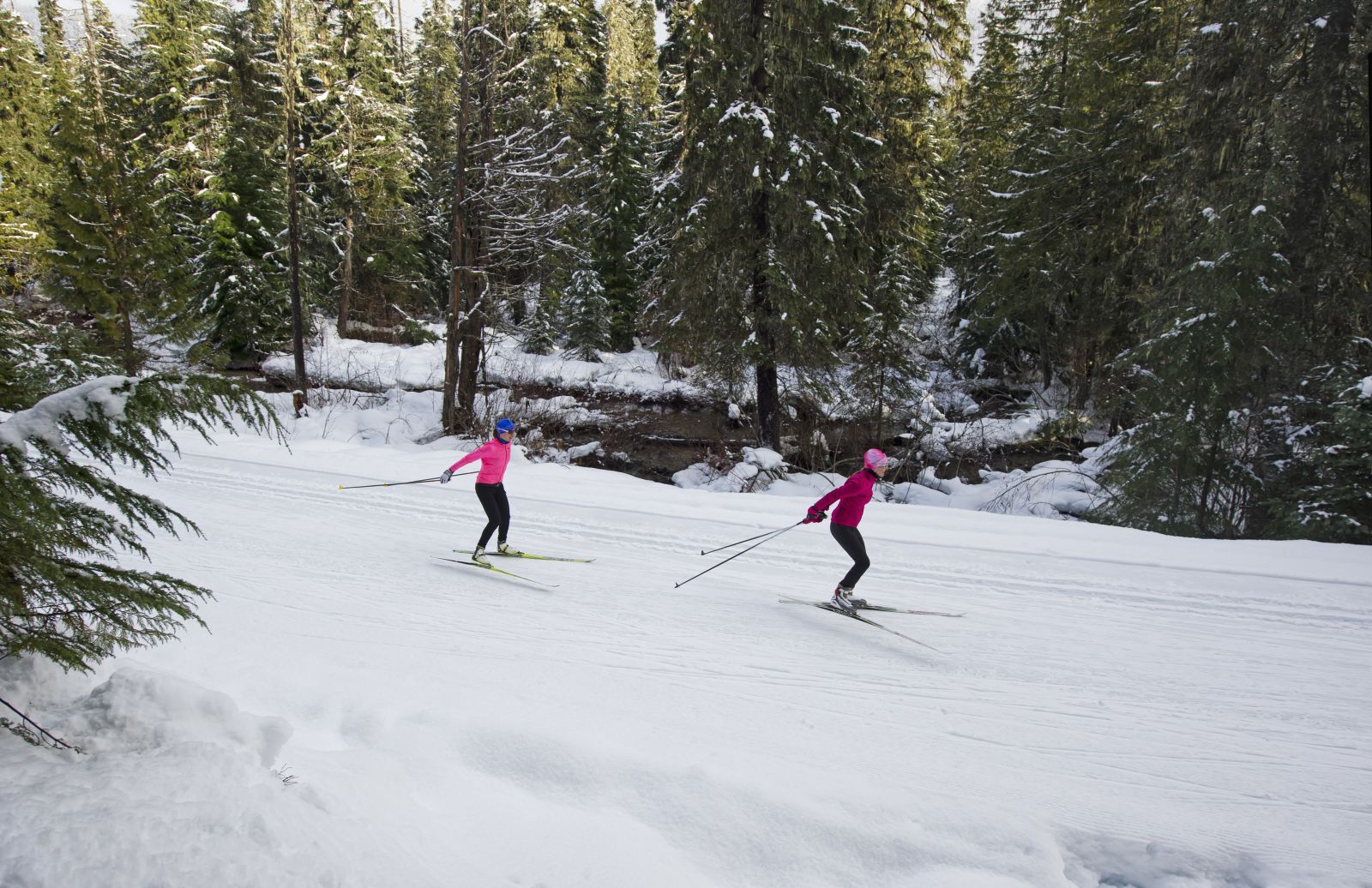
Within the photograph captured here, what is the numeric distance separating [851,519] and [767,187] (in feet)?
29.3

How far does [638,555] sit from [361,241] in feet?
83.3

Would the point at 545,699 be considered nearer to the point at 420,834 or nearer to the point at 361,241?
the point at 420,834

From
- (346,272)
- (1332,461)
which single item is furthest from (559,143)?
(346,272)

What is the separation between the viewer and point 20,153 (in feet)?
88.8

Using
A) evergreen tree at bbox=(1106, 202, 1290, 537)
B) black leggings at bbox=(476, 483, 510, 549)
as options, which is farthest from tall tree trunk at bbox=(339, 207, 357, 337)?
evergreen tree at bbox=(1106, 202, 1290, 537)

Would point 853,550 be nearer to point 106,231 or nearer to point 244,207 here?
point 106,231

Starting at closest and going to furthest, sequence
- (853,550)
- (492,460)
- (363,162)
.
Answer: (853,550) → (492,460) → (363,162)

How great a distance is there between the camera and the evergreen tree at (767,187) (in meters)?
13.6

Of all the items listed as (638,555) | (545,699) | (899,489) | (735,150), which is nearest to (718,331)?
(735,150)

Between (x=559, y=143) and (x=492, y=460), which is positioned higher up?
(x=559, y=143)

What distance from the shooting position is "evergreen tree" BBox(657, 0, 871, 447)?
13562 millimetres

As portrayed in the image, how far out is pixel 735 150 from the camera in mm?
13562

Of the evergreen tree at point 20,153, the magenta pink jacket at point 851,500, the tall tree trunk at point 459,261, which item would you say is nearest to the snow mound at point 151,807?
the magenta pink jacket at point 851,500

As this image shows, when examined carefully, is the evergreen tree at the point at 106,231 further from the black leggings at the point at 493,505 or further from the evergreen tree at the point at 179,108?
the black leggings at the point at 493,505
